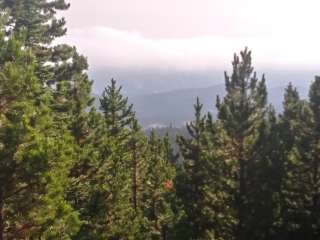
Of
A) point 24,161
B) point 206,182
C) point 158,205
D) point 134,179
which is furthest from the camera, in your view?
point 134,179

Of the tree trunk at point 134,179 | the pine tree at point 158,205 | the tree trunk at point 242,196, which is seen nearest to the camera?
the tree trunk at point 242,196

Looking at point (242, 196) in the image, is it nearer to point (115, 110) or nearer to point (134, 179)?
point (134, 179)

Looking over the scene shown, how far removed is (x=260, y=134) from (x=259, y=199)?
15.1ft

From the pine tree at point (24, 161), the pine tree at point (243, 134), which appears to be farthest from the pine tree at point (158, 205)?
the pine tree at point (24, 161)

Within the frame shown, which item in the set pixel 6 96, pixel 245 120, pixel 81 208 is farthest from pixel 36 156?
pixel 245 120

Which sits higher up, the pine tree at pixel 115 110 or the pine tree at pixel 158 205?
the pine tree at pixel 115 110

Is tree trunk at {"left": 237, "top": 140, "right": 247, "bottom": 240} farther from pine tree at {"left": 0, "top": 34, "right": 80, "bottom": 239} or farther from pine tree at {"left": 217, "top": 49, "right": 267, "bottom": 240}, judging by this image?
pine tree at {"left": 0, "top": 34, "right": 80, "bottom": 239}

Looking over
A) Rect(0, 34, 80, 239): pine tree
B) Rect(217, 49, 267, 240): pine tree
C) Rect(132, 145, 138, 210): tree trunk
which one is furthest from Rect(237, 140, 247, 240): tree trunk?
Rect(0, 34, 80, 239): pine tree

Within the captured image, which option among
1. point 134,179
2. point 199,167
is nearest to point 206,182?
point 199,167

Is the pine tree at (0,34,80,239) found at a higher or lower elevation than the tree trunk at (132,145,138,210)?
higher

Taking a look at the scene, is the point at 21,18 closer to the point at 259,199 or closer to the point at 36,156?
the point at 36,156

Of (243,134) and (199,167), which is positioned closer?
(243,134)

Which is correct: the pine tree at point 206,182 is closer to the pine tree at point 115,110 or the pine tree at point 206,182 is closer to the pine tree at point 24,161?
the pine tree at point 115,110

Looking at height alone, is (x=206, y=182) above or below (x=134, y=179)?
above
